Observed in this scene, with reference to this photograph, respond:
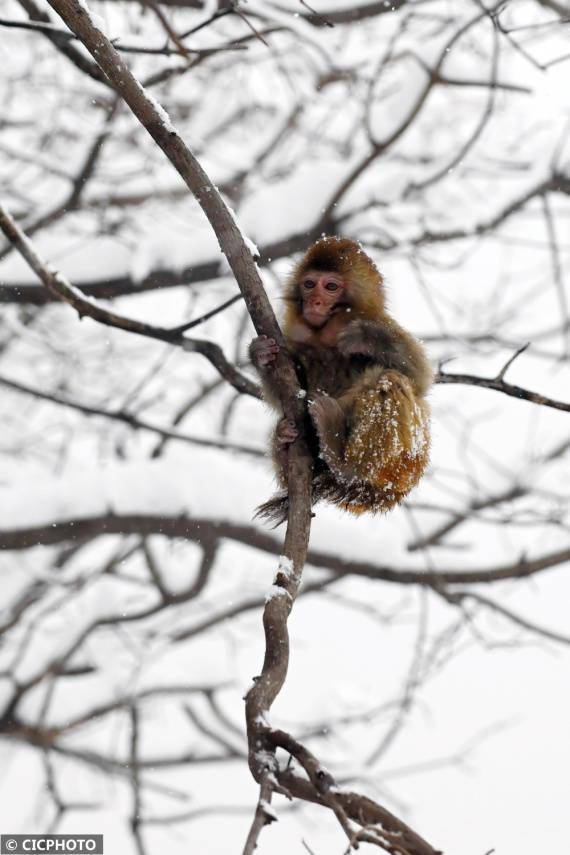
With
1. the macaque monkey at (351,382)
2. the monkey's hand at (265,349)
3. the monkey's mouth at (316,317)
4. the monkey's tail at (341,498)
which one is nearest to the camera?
the monkey's hand at (265,349)

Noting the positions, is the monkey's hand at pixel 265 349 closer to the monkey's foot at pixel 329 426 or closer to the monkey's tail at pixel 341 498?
the monkey's foot at pixel 329 426

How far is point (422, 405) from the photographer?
3.46 m

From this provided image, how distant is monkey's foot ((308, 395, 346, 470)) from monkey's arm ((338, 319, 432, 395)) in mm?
336

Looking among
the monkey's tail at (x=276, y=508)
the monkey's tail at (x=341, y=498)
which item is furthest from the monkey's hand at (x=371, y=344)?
the monkey's tail at (x=276, y=508)

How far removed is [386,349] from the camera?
136 inches

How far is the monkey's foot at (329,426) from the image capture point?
9.78 feet

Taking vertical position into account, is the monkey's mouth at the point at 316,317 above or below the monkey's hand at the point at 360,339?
above

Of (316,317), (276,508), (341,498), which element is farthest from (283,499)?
(316,317)

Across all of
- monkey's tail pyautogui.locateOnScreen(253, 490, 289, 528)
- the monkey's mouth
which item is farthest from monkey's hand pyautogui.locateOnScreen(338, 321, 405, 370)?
monkey's tail pyautogui.locateOnScreen(253, 490, 289, 528)

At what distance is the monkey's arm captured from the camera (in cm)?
342

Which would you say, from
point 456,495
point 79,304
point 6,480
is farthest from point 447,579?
point 79,304

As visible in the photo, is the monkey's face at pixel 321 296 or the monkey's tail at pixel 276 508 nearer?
the monkey's tail at pixel 276 508

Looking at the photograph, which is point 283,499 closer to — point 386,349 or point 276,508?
point 276,508

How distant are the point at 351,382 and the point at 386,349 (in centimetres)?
17
